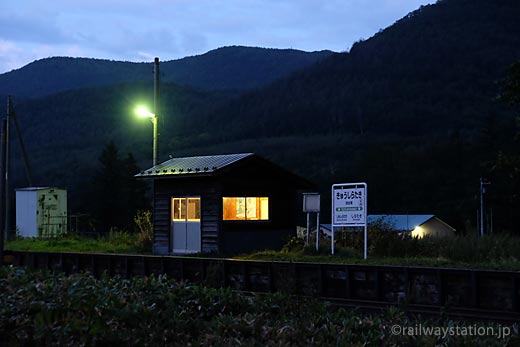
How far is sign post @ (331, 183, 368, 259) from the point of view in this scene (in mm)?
21016

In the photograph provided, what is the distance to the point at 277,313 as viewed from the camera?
35.5ft

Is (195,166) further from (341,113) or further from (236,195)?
(341,113)

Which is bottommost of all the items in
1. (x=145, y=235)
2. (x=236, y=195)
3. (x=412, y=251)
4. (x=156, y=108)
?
(x=412, y=251)

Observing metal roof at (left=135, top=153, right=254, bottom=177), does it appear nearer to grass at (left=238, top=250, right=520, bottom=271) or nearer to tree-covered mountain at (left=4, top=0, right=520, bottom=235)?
grass at (left=238, top=250, right=520, bottom=271)

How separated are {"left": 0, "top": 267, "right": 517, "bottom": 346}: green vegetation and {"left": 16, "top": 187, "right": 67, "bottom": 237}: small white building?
96.9 feet

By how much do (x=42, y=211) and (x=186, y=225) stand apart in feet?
55.4

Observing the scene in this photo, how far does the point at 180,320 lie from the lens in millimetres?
9797

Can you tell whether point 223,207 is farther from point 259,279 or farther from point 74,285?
point 74,285

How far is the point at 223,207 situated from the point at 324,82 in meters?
162

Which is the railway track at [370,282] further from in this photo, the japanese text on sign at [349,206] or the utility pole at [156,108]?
the utility pole at [156,108]

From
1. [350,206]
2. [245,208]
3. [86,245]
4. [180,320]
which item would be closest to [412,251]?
[350,206]

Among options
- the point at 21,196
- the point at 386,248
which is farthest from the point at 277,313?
the point at 21,196

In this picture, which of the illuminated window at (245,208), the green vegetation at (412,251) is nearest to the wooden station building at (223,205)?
the illuminated window at (245,208)

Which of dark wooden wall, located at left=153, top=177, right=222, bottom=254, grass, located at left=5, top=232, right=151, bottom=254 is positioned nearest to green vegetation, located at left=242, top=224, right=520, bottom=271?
dark wooden wall, located at left=153, top=177, right=222, bottom=254
